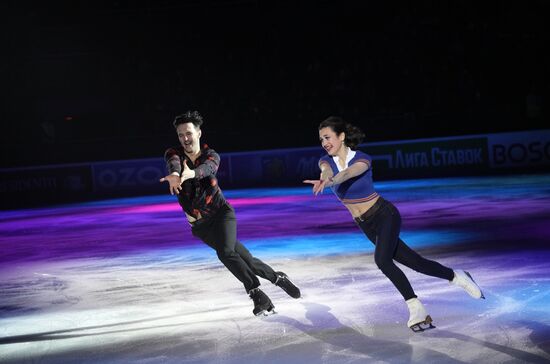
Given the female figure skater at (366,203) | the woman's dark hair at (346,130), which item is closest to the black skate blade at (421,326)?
the female figure skater at (366,203)

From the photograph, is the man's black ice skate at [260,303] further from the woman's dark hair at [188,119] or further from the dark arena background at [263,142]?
the woman's dark hair at [188,119]

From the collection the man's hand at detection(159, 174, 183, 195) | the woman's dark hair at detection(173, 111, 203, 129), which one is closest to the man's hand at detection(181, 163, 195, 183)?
the man's hand at detection(159, 174, 183, 195)

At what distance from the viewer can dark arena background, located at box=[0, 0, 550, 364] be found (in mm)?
8508

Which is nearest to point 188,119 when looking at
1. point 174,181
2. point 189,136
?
point 189,136

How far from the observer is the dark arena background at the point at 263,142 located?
8508mm

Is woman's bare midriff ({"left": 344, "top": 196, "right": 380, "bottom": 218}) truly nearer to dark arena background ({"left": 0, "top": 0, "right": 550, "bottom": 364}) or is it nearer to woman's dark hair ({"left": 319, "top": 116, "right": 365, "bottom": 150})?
woman's dark hair ({"left": 319, "top": 116, "right": 365, "bottom": 150})

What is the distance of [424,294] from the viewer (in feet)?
23.1

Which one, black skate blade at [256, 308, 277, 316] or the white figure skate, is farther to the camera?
black skate blade at [256, 308, 277, 316]

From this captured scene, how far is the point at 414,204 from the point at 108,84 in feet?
55.5

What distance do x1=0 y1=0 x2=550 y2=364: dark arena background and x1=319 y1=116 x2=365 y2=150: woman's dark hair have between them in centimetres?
169

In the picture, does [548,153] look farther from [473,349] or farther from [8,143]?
[473,349]

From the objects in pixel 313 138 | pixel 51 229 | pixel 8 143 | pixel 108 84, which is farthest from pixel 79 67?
pixel 51 229

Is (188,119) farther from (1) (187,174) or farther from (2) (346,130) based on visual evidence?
(2) (346,130)

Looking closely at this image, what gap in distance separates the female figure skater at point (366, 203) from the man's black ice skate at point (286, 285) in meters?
1.39
